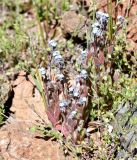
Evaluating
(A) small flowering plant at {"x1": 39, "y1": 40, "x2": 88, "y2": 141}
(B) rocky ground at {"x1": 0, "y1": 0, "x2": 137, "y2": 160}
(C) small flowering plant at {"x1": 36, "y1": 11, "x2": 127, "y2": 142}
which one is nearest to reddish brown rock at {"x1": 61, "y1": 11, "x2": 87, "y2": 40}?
(B) rocky ground at {"x1": 0, "y1": 0, "x2": 137, "y2": 160}

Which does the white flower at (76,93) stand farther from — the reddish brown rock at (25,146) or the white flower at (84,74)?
the reddish brown rock at (25,146)

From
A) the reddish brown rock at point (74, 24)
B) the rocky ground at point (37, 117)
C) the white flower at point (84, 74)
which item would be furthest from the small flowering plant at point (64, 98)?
the reddish brown rock at point (74, 24)

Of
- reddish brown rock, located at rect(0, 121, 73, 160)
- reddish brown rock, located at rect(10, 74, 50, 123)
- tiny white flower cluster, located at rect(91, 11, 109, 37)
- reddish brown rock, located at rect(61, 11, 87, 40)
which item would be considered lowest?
reddish brown rock, located at rect(0, 121, 73, 160)

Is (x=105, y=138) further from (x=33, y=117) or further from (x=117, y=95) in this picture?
(x=33, y=117)

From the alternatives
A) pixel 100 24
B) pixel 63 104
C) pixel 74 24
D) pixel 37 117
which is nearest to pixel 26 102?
pixel 37 117

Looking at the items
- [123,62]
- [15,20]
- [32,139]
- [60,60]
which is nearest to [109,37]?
[123,62]

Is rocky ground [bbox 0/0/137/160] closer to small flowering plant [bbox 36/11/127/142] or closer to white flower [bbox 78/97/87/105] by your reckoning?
small flowering plant [bbox 36/11/127/142]

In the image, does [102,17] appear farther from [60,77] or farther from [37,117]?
[37,117]

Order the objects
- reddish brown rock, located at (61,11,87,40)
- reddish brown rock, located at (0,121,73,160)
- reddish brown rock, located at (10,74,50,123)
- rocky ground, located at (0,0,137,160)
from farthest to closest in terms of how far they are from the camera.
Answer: reddish brown rock, located at (61,11,87,40) → reddish brown rock, located at (10,74,50,123) → reddish brown rock, located at (0,121,73,160) → rocky ground, located at (0,0,137,160)
